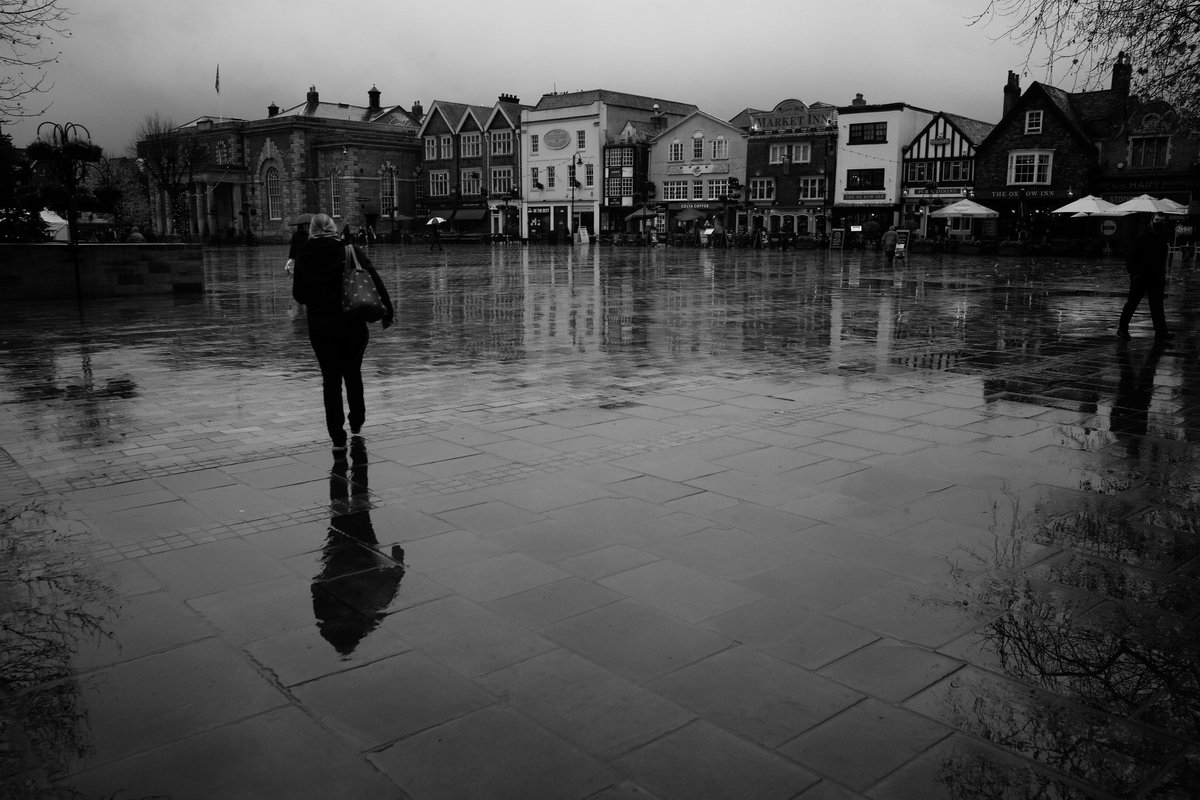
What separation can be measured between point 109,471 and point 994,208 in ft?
182

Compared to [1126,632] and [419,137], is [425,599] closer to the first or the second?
[1126,632]

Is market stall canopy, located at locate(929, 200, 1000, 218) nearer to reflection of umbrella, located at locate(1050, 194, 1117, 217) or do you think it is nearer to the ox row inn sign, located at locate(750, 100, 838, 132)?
reflection of umbrella, located at locate(1050, 194, 1117, 217)

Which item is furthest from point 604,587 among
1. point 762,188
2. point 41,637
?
point 762,188

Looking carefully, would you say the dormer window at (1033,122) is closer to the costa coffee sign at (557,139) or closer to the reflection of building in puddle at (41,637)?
the costa coffee sign at (557,139)

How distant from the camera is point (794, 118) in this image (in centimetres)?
6350

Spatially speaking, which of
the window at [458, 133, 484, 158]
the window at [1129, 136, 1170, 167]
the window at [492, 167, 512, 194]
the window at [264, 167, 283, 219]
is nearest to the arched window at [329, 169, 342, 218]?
the window at [264, 167, 283, 219]

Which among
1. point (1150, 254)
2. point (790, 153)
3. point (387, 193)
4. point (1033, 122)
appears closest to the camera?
point (1150, 254)

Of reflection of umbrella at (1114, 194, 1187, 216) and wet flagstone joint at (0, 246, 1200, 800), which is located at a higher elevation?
reflection of umbrella at (1114, 194, 1187, 216)

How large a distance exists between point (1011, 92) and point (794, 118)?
13.5m

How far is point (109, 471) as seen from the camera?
21.5 feet

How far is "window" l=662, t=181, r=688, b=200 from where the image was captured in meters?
70.2

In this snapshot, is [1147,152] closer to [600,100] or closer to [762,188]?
[762,188]

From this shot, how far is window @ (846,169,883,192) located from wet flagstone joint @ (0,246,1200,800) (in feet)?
172

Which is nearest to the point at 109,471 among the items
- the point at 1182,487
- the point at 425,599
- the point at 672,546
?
the point at 425,599
